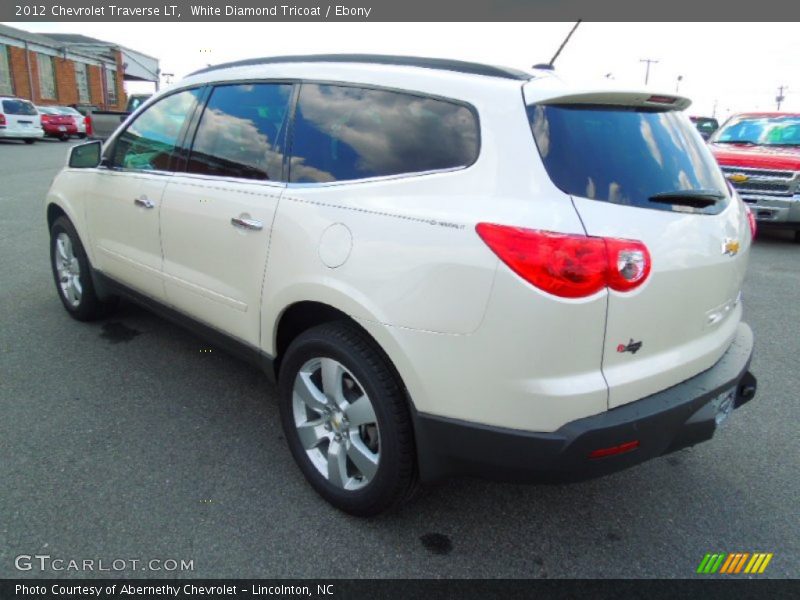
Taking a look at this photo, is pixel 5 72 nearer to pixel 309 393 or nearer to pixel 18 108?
pixel 18 108

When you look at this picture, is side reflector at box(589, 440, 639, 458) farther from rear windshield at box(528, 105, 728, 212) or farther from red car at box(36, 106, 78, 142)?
red car at box(36, 106, 78, 142)

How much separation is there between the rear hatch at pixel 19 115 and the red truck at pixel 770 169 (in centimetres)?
2379

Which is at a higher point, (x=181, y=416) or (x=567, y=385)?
(x=567, y=385)

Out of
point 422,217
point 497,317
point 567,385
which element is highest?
point 422,217

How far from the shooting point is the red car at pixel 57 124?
27016 millimetres

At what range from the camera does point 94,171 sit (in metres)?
3.92

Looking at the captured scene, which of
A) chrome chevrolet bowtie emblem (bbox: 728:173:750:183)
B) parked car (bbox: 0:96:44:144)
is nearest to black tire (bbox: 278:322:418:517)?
chrome chevrolet bowtie emblem (bbox: 728:173:750:183)

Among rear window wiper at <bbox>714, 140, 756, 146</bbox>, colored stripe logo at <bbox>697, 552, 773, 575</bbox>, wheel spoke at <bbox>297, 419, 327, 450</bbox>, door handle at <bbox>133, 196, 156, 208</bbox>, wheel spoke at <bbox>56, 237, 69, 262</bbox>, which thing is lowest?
colored stripe logo at <bbox>697, 552, 773, 575</bbox>

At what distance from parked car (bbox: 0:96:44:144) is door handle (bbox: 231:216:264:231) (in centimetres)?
2437

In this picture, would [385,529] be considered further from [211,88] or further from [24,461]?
[211,88]

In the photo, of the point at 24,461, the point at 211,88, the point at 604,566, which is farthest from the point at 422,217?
the point at 24,461

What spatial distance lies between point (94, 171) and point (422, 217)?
289 cm

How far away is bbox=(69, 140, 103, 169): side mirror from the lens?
389 cm

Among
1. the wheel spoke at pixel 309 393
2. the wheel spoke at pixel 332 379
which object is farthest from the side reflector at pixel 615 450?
the wheel spoke at pixel 309 393
